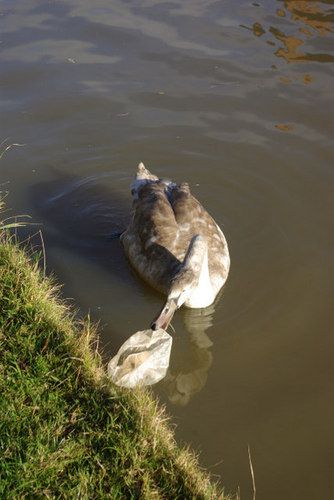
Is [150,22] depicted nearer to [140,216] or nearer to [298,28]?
[298,28]

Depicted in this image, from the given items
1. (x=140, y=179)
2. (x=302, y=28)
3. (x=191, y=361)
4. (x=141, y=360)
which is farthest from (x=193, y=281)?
(x=302, y=28)

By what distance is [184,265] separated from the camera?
6309 mm

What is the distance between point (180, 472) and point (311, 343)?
207cm

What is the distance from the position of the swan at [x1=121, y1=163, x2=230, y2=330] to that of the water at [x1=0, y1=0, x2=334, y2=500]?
0.61 feet

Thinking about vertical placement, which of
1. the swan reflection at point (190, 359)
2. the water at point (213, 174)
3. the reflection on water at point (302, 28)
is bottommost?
the swan reflection at point (190, 359)

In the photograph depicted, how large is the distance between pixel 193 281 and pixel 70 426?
2056mm

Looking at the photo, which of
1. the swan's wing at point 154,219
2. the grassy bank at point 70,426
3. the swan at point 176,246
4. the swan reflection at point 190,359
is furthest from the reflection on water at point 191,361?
the swan's wing at point 154,219

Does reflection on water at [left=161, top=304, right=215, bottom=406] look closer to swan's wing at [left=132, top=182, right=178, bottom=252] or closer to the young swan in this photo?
the young swan

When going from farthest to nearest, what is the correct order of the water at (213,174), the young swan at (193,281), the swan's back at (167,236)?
the swan's back at (167,236) < the young swan at (193,281) < the water at (213,174)

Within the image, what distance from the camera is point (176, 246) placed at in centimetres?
685

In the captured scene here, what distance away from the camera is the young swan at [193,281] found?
6090mm

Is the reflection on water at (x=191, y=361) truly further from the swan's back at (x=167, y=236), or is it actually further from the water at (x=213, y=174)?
the swan's back at (x=167, y=236)

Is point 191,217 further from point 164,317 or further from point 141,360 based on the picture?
point 141,360

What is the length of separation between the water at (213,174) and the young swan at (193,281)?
19 centimetres
